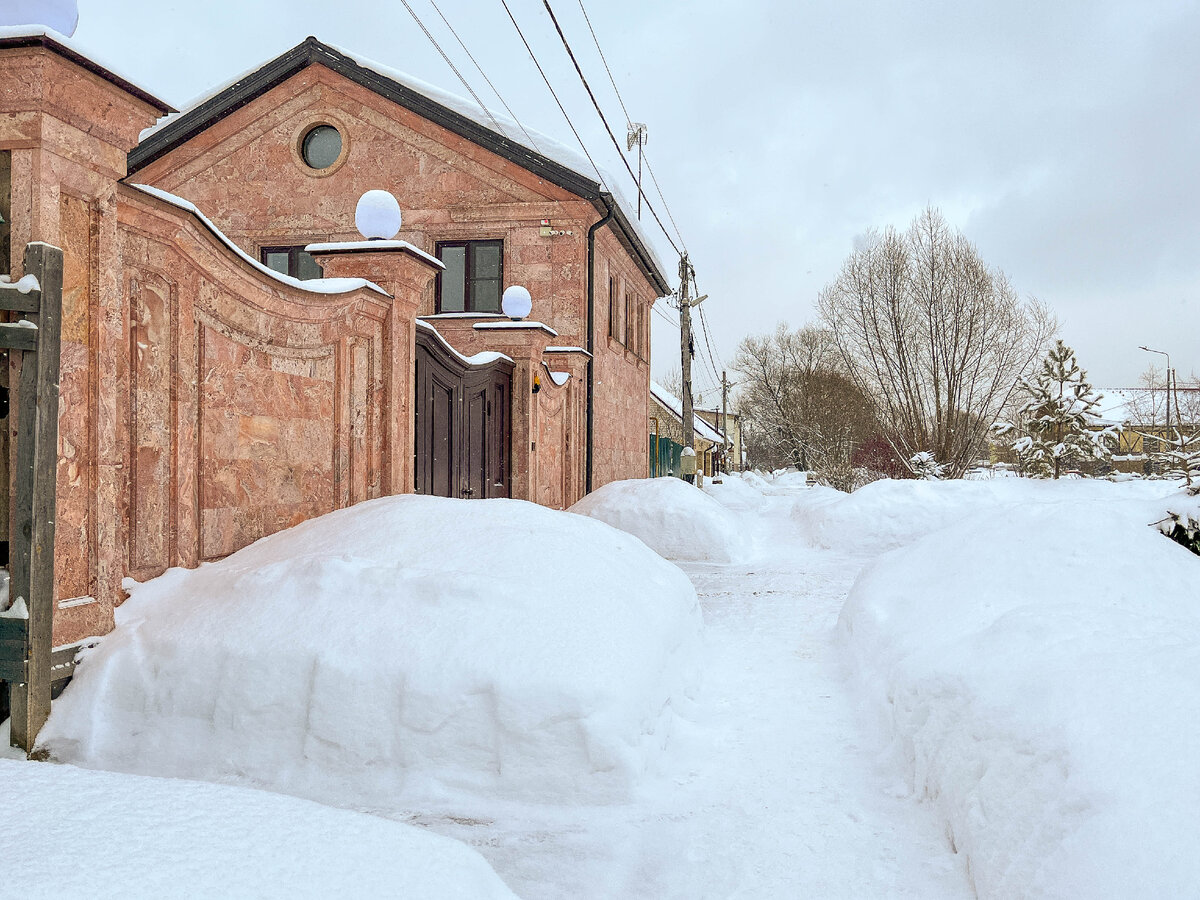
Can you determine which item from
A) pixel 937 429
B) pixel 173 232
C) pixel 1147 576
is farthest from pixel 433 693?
pixel 937 429

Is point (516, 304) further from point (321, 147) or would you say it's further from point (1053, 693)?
point (1053, 693)

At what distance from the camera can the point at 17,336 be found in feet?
10.7

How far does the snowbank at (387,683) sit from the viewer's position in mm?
3156

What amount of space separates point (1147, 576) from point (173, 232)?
5.35 m

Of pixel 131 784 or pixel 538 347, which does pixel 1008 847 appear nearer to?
pixel 131 784

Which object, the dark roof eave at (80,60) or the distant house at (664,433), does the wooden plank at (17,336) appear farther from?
the distant house at (664,433)

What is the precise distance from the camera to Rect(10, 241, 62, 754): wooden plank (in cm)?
332

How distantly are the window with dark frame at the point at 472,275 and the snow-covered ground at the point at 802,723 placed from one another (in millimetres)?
8776

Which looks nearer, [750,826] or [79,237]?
[750,826]

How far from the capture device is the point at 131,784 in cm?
192

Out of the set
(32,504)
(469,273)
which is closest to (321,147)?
(469,273)

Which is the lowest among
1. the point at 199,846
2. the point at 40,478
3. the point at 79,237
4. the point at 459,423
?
the point at 199,846

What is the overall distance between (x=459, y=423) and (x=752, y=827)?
6439 millimetres

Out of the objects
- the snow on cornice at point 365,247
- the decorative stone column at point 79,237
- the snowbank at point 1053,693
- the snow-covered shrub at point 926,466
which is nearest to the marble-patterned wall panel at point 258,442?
the decorative stone column at point 79,237
